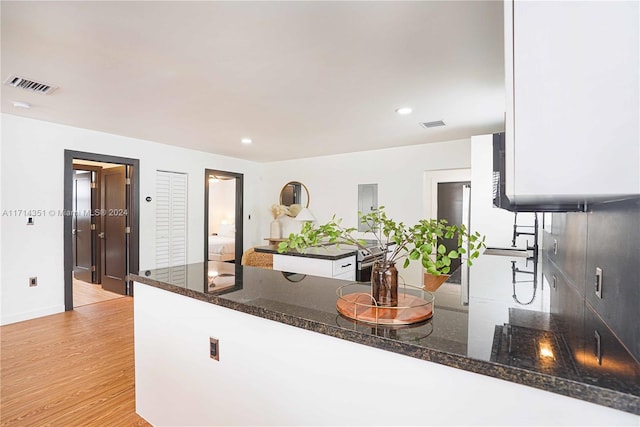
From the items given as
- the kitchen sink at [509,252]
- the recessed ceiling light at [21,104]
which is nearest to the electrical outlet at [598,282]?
the kitchen sink at [509,252]

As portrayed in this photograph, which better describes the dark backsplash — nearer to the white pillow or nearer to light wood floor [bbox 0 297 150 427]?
light wood floor [bbox 0 297 150 427]

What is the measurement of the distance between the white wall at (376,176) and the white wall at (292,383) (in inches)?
167

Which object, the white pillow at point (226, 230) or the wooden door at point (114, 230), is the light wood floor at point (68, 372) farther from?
the white pillow at point (226, 230)

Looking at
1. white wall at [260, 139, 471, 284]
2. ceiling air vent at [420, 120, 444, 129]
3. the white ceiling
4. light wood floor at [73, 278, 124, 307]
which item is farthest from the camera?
white wall at [260, 139, 471, 284]

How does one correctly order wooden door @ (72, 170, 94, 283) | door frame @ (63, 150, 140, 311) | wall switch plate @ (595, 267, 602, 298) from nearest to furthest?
wall switch plate @ (595, 267, 602, 298) < door frame @ (63, 150, 140, 311) < wooden door @ (72, 170, 94, 283)

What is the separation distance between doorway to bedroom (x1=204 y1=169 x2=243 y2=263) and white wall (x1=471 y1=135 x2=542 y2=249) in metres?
4.21

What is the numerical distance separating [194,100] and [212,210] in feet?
20.3

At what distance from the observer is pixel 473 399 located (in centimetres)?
80

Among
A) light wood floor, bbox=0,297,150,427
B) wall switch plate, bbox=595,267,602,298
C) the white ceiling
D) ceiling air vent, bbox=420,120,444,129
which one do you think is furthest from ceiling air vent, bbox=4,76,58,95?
wall switch plate, bbox=595,267,602,298

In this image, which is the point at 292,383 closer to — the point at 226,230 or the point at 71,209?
the point at 71,209

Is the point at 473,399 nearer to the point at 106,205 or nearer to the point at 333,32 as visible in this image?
the point at 333,32

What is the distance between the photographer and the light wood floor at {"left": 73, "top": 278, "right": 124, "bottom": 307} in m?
4.58

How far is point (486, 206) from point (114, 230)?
17.0ft

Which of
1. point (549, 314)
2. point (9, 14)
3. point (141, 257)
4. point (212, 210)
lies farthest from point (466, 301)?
point (212, 210)
